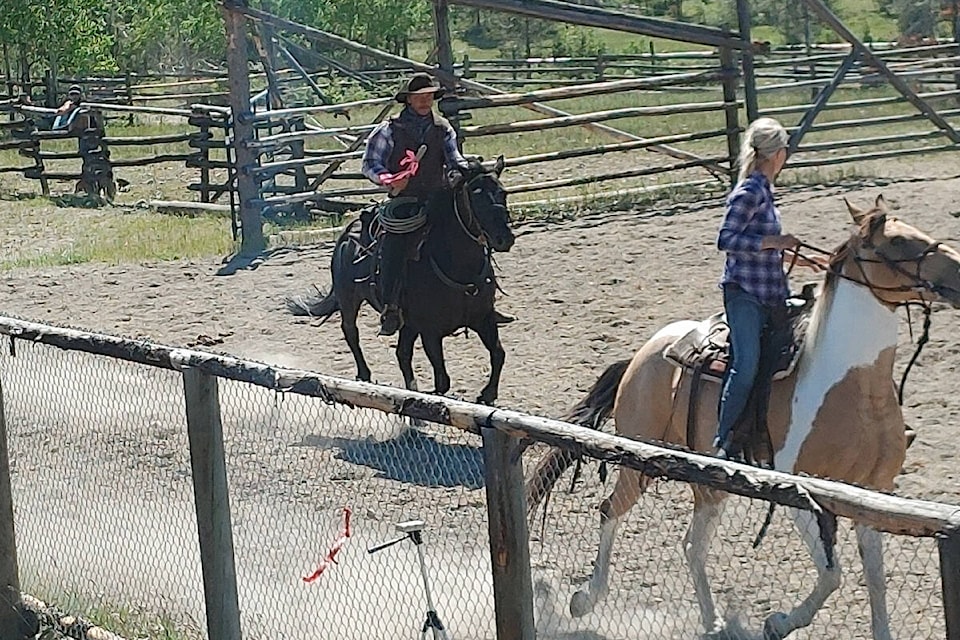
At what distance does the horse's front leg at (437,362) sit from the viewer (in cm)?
962

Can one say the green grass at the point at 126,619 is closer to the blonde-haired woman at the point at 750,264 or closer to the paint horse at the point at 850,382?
the paint horse at the point at 850,382

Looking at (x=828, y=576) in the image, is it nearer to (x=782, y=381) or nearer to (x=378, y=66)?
(x=782, y=381)

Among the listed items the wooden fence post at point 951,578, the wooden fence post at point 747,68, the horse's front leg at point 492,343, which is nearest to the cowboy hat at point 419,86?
the horse's front leg at point 492,343

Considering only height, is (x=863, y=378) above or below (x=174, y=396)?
above

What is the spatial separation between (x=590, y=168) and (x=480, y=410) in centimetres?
1778

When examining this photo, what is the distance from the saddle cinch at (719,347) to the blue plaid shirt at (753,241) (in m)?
0.12

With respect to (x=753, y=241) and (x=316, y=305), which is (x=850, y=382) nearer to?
(x=753, y=241)

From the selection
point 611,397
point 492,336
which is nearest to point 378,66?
point 492,336

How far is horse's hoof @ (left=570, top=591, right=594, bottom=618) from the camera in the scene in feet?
17.8

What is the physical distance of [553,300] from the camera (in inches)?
500

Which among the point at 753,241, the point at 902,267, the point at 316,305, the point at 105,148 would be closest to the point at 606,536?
the point at 753,241

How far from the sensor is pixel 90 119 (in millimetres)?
25891

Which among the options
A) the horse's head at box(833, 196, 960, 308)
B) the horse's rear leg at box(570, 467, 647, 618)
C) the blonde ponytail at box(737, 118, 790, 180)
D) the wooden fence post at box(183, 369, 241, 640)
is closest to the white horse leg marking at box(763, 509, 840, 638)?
the horse's rear leg at box(570, 467, 647, 618)

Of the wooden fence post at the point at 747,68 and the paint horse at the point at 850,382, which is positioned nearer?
the paint horse at the point at 850,382
